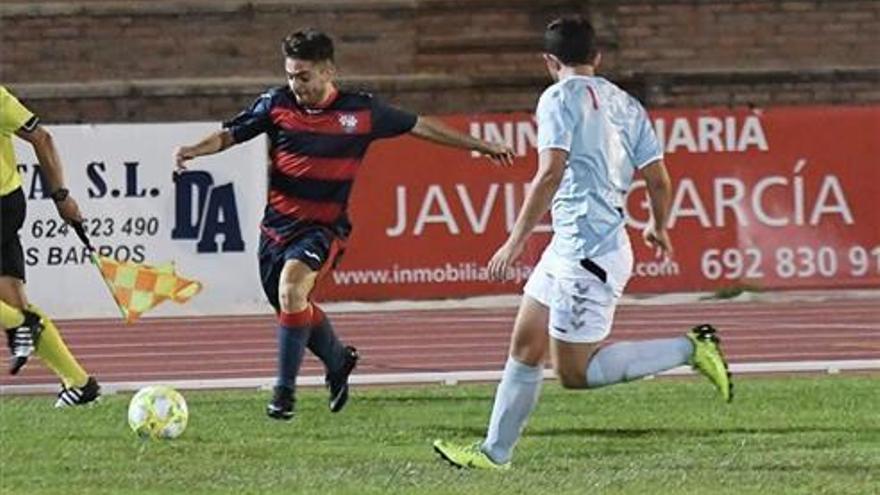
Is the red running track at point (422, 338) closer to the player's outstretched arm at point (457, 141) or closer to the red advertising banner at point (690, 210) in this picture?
the red advertising banner at point (690, 210)

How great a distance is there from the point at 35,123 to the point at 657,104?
15792 millimetres

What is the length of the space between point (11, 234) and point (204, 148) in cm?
180

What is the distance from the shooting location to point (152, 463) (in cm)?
993

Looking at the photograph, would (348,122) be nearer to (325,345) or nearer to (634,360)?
(325,345)

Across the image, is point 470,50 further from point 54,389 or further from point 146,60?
point 54,389

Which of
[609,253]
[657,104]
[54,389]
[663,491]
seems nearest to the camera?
[663,491]

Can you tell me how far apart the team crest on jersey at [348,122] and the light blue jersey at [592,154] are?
7.92ft

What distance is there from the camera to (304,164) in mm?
11641

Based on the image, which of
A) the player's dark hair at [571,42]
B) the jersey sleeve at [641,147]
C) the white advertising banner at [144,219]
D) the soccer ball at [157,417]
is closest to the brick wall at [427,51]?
the white advertising banner at [144,219]

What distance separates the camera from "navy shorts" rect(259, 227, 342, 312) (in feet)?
38.0

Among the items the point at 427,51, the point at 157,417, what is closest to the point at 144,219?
the point at 427,51

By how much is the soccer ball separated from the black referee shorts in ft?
6.59

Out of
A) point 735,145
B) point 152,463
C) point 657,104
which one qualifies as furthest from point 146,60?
point 152,463

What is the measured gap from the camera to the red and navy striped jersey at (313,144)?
1162cm
